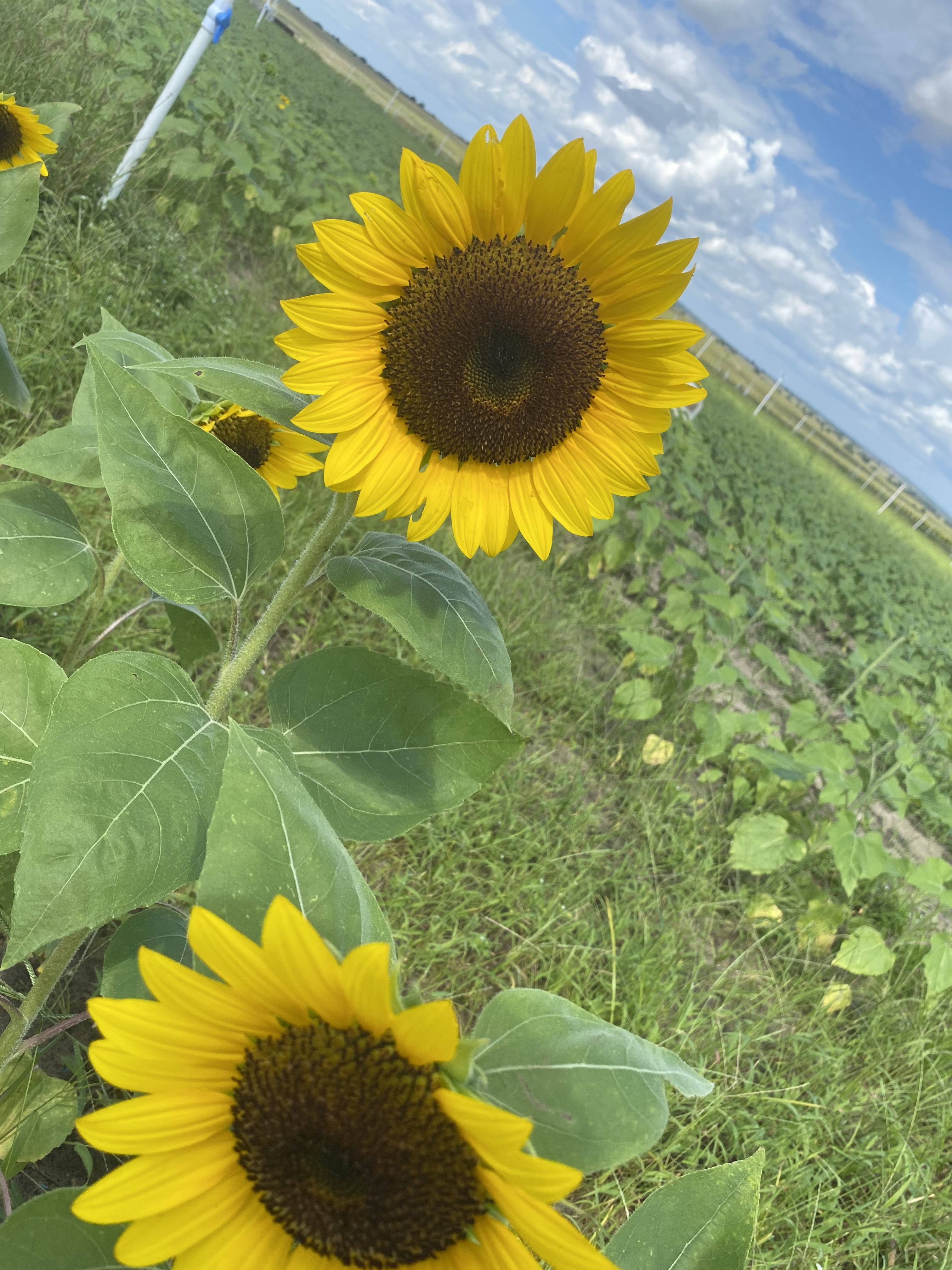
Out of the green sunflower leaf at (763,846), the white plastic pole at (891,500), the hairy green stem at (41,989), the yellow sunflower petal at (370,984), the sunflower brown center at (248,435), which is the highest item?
the white plastic pole at (891,500)

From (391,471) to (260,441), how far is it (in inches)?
18.3

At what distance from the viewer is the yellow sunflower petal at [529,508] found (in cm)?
105

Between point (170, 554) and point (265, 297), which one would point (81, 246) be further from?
point (170, 554)

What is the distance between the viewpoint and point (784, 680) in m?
4.09

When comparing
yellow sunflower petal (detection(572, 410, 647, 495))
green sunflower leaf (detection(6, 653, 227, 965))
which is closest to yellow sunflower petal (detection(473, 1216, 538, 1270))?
green sunflower leaf (detection(6, 653, 227, 965))

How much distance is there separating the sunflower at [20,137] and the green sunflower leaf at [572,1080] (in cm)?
221

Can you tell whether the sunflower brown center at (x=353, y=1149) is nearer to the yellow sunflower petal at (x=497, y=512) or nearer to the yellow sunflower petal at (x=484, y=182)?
the yellow sunflower petal at (x=497, y=512)

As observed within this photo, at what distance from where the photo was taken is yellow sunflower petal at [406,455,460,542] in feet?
3.21

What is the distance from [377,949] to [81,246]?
3.24 m

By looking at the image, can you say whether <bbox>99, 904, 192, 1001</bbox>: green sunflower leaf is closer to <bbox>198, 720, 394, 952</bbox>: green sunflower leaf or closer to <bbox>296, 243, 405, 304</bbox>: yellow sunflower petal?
<bbox>198, 720, 394, 952</bbox>: green sunflower leaf

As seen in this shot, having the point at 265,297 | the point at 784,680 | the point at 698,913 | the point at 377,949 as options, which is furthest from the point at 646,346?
the point at 265,297

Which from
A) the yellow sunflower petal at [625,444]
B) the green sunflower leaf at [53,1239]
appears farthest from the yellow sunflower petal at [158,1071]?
the yellow sunflower petal at [625,444]

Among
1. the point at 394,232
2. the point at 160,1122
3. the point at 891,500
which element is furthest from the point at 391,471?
the point at 891,500

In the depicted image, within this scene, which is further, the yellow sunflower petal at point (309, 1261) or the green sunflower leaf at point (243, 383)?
the green sunflower leaf at point (243, 383)
